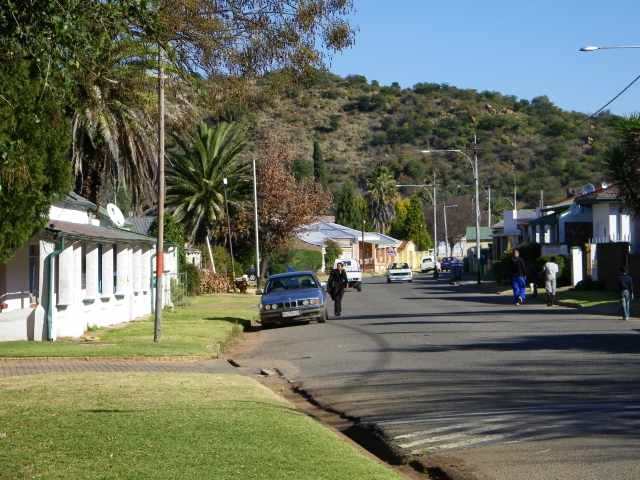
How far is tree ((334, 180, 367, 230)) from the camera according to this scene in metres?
120

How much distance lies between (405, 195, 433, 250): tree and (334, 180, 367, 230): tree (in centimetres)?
653

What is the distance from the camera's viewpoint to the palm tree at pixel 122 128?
2533cm

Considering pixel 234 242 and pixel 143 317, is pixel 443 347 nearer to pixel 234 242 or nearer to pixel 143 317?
pixel 143 317

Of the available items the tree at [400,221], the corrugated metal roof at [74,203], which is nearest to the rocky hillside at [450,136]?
the tree at [400,221]

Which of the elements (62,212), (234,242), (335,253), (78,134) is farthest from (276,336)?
(335,253)

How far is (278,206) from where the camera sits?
6581 cm

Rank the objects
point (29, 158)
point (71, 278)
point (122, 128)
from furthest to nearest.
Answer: point (122, 128) < point (71, 278) < point (29, 158)

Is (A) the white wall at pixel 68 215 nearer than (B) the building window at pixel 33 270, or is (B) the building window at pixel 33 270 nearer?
(B) the building window at pixel 33 270

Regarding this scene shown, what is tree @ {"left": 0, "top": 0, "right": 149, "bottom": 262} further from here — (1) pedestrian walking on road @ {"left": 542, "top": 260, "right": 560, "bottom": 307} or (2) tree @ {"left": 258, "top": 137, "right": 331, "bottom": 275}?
(2) tree @ {"left": 258, "top": 137, "right": 331, "bottom": 275}


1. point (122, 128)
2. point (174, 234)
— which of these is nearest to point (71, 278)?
point (122, 128)

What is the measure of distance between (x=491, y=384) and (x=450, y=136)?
392 ft

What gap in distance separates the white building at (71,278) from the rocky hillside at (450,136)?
7547 cm

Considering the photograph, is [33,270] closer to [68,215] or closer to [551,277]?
[68,215]

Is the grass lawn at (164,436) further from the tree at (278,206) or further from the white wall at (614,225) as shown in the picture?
the tree at (278,206)
